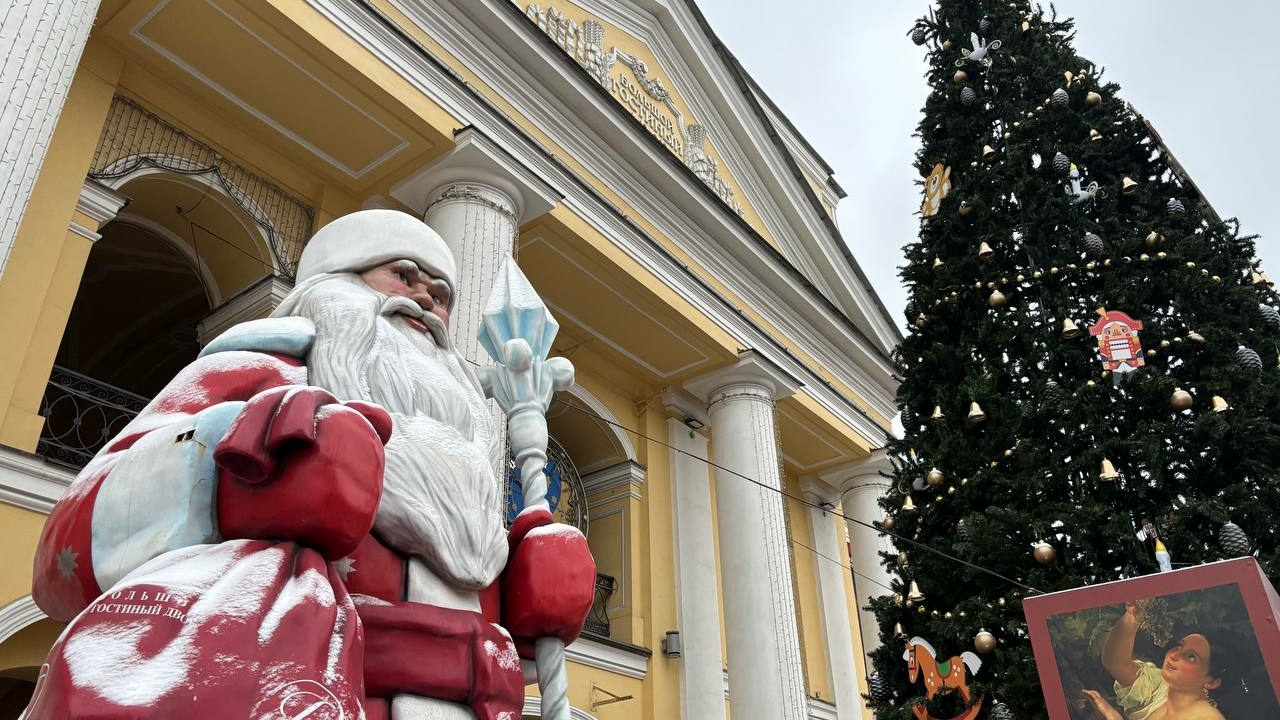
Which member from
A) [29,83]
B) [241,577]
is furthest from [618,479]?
[241,577]

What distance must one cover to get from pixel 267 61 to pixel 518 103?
7.30 feet

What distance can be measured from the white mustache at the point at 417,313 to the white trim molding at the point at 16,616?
3500 millimetres

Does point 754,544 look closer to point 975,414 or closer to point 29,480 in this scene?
point 975,414

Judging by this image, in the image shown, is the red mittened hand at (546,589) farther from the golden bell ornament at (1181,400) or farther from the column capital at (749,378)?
the column capital at (749,378)

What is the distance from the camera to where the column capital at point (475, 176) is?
6.70m

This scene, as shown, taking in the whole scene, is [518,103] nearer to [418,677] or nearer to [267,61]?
[267,61]

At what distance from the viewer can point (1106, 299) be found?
16.3 feet

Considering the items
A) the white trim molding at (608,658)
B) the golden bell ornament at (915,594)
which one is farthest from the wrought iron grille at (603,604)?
the golden bell ornament at (915,594)

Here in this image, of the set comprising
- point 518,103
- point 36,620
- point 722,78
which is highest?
point 722,78

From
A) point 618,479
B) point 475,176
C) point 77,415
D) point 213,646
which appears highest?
point 475,176

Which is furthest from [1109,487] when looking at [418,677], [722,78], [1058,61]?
[722,78]

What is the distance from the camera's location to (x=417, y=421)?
1943mm

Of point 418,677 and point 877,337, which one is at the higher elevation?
point 877,337

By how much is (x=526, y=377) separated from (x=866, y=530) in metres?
10.1
